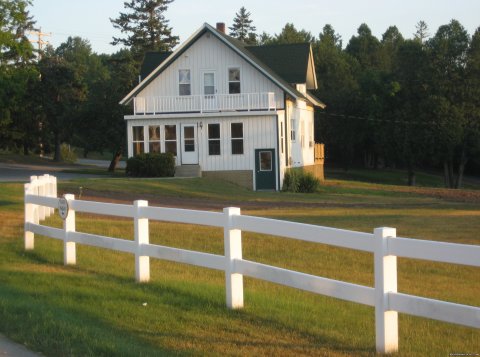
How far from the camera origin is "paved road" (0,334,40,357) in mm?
7570

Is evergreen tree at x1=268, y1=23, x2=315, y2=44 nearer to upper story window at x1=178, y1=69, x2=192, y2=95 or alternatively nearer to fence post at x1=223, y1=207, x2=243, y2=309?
upper story window at x1=178, y1=69, x2=192, y2=95

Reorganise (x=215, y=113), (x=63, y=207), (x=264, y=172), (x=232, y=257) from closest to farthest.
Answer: (x=232, y=257)
(x=63, y=207)
(x=215, y=113)
(x=264, y=172)

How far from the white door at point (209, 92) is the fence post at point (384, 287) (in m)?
36.8

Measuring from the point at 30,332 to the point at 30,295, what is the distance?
6.58 feet

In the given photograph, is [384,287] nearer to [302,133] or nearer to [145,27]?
[302,133]

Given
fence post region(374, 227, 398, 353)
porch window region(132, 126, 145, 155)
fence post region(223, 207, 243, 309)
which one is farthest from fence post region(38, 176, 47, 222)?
porch window region(132, 126, 145, 155)

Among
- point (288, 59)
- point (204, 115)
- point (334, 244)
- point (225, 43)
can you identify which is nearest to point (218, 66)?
point (225, 43)

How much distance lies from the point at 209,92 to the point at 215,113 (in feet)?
5.49

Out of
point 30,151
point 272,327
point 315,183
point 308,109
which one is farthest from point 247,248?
point 30,151

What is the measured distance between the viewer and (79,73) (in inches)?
2611

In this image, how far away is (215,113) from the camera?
43188 mm

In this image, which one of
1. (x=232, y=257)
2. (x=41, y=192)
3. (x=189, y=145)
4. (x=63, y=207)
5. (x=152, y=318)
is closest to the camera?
(x=152, y=318)

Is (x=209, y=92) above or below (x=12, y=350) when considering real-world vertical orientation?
above

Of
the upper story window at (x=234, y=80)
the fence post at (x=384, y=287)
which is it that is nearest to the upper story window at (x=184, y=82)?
Result: the upper story window at (x=234, y=80)
